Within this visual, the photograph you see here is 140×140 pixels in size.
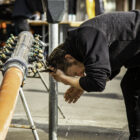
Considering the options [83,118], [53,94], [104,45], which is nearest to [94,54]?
[104,45]

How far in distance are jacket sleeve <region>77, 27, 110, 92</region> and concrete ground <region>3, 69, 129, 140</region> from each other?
184 cm

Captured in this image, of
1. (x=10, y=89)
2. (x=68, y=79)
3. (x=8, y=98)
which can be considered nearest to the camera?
(x=8, y=98)

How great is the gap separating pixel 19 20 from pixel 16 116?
3.64 metres

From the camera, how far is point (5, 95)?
1.81 metres

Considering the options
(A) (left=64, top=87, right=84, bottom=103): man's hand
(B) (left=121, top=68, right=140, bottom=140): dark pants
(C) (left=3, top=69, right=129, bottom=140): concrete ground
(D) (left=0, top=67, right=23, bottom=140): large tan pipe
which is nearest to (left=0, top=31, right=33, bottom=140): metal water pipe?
(D) (left=0, top=67, right=23, bottom=140): large tan pipe

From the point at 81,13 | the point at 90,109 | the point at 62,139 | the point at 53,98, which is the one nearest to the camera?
the point at 53,98

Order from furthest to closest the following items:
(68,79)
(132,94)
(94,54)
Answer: (132,94), (68,79), (94,54)

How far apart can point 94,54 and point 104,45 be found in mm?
115

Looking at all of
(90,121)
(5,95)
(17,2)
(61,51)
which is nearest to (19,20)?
(17,2)

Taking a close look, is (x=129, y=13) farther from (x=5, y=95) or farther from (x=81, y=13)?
(x=81, y=13)

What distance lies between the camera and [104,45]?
2965 millimetres

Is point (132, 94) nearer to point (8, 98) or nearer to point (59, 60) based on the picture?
point (59, 60)

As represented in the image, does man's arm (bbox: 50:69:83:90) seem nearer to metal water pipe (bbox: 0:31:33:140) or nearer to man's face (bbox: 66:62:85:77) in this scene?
man's face (bbox: 66:62:85:77)

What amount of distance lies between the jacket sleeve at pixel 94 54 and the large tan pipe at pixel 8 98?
0.82 metres
